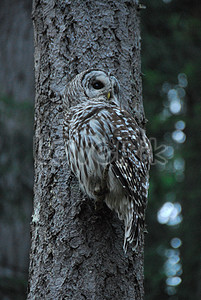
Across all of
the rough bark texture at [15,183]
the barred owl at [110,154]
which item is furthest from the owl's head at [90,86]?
the rough bark texture at [15,183]

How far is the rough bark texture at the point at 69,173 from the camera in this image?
2.63m

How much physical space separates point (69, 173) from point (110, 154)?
0.35 m

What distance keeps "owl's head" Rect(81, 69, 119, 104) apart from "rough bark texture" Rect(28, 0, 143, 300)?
0.10 metres

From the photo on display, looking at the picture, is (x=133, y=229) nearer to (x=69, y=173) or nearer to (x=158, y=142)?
(x=69, y=173)

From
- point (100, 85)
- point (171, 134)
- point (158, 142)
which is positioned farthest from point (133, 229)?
point (171, 134)

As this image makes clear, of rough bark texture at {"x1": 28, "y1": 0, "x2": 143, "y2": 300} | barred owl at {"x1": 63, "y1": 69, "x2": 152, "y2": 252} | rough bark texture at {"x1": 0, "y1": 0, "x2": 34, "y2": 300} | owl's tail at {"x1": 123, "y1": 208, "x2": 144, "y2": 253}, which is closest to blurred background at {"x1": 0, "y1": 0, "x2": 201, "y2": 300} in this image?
rough bark texture at {"x1": 0, "y1": 0, "x2": 34, "y2": 300}

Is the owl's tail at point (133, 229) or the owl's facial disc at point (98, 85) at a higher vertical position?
the owl's facial disc at point (98, 85)

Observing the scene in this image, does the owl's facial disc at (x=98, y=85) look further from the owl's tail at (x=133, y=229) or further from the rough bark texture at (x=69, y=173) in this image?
the owl's tail at (x=133, y=229)

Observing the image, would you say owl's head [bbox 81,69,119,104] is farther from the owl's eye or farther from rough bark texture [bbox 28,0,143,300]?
rough bark texture [bbox 28,0,143,300]

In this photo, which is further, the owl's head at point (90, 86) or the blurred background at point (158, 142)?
the blurred background at point (158, 142)

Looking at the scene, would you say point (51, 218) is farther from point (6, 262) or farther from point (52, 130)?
point (6, 262)

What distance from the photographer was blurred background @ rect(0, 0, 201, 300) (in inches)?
213

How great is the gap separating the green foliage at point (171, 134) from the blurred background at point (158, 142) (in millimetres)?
16

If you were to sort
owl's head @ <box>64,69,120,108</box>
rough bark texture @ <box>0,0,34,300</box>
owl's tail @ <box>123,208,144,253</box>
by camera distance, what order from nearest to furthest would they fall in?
owl's tail @ <box>123,208,144,253</box> < owl's head @ <box>64,69,120,108</box> < rough bark texture @ <box>0,0,34,300</box>
